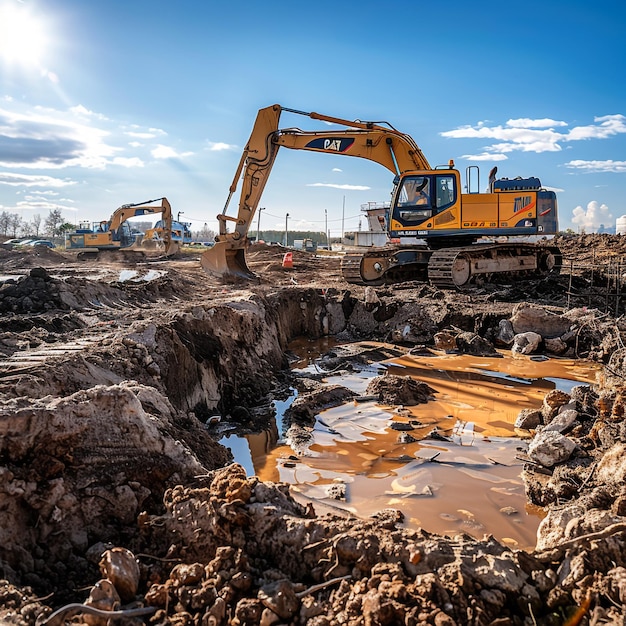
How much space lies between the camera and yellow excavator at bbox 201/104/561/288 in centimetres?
1554

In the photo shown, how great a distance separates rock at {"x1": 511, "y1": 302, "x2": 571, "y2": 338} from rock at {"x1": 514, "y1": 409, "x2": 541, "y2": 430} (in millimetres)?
5194

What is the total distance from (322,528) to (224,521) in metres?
0.60

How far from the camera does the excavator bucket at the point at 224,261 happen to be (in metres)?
17.0

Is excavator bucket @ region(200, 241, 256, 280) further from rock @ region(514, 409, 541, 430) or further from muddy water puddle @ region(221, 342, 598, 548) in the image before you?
rock @ region(514, 409, 541, 430)

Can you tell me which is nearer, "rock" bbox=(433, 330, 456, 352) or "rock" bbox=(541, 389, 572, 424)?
"rock" bbox=(541, 389, 572, 424)

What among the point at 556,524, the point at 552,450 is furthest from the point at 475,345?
the point at 556,524

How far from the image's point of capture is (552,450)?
5836 mm

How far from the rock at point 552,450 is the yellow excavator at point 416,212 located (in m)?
9.49

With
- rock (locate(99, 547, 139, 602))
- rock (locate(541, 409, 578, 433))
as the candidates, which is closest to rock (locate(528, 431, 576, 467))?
rock (locate(541, 409, 578, 433))

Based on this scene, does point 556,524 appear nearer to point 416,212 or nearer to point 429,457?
point 429,457

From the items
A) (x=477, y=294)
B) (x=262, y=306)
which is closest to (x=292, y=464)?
(x=262, y=306)

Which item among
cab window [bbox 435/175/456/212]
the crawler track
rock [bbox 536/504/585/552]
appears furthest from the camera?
the crawler track

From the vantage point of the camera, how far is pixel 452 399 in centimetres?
877

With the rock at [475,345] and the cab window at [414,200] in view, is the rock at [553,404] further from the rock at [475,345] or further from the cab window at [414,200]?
the cab window at [414,200]
